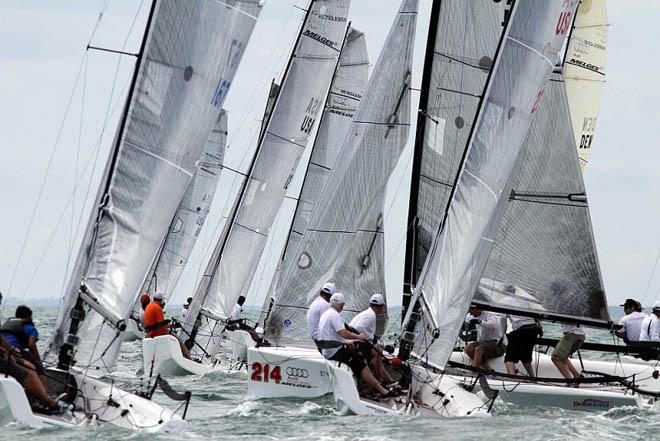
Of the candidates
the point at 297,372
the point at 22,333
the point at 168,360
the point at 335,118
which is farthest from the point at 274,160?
the point at 22,333

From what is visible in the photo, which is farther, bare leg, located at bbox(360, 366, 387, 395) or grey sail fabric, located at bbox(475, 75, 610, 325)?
grey sail fabric, located at bbox(475, 75, 610, 325)

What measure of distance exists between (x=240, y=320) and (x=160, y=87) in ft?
49.6

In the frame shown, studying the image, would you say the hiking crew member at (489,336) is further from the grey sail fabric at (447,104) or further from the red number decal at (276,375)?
the red number decal at (276,375)

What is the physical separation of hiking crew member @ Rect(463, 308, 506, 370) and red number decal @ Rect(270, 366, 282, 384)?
2819 millimetres

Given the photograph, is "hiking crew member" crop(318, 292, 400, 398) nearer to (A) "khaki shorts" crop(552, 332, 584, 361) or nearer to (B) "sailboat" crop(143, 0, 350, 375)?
(A) "khaki shorts" crop(552, 332, 584, 361)

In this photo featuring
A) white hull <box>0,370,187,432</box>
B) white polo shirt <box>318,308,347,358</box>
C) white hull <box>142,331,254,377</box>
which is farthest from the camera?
white hull <box>142,331,254,377</box>

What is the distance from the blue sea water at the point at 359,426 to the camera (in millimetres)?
12027

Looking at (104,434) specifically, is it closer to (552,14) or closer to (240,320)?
(552,14)

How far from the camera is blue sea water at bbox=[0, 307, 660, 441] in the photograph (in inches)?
473

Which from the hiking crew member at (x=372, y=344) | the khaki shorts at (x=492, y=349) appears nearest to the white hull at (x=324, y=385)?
the hiking crew member at (x=372, y=344)

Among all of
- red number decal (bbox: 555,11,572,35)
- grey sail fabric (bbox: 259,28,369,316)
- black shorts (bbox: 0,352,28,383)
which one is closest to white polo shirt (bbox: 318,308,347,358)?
black shorts (bbox: 0,352,28,383)

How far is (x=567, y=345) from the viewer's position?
17500 millimetres

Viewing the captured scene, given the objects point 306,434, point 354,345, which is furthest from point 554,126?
point 306,434

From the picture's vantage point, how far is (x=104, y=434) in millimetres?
11586
